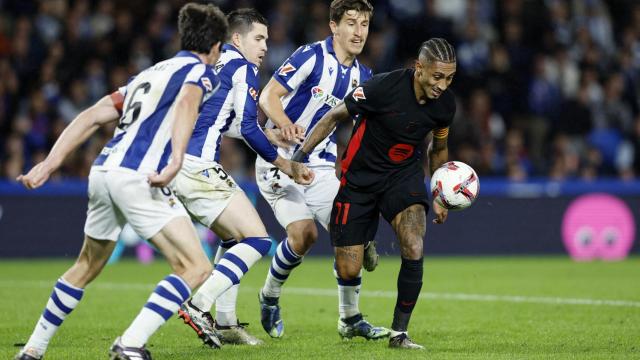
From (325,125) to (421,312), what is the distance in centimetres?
296

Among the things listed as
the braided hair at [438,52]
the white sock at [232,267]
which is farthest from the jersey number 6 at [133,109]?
the braided hair at [438,52]

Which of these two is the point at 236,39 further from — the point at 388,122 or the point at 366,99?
the point at 388,122

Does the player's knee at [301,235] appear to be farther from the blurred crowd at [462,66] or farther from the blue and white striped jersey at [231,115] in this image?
the blurred crowd at [462,66]

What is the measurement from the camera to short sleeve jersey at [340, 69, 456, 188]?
7777mm

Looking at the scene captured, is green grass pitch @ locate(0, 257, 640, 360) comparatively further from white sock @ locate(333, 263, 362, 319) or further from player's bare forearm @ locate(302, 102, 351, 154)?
player's bare forearm @ locate(302, 102, 351, 154)

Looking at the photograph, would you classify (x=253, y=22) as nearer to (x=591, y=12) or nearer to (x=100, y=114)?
(x=100, y=114)

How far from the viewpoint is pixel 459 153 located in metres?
17.9

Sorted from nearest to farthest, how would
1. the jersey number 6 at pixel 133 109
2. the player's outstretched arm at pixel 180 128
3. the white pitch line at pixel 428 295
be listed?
the player's outstretched arm at pixel 180 128, the jersey number 6 at pixel 133 109, the white pitch line at pixel 428 295

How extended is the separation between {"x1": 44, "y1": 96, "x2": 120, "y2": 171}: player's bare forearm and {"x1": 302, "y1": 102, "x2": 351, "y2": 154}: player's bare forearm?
181 centimetres

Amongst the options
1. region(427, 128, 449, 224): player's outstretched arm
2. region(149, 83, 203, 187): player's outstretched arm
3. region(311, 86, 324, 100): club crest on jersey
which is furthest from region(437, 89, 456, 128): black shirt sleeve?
region(149, 83, 203, 187): player's outstretched arm

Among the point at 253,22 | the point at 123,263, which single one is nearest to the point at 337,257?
the point at 253,22

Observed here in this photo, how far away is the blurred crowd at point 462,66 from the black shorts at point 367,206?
9.39 meters

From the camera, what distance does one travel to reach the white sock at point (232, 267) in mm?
7406

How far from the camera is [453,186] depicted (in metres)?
7.97
